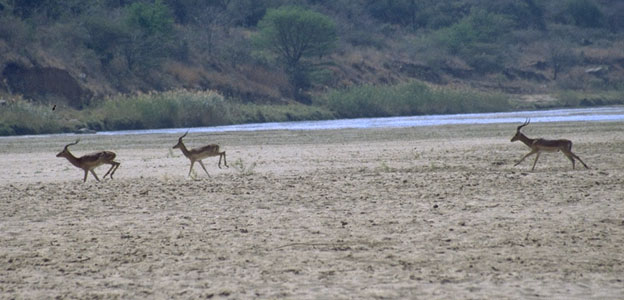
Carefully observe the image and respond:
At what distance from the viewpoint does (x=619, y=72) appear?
75.2 m

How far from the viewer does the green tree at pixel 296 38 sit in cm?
5738

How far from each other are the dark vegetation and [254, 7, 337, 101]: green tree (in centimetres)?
9

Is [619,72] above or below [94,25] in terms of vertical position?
below

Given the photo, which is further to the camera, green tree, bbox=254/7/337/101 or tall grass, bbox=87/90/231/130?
green tree, bbox=254/7/337/101

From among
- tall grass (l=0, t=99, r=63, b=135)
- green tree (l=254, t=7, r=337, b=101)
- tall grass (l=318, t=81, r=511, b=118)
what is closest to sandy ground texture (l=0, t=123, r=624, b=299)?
tall grass (l=0, t=99, r=63, b=135)

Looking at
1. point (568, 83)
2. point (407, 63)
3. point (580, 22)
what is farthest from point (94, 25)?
point (580, 22)

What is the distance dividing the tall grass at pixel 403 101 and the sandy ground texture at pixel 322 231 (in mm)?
32662

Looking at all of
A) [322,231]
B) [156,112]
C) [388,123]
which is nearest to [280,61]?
[388,123]

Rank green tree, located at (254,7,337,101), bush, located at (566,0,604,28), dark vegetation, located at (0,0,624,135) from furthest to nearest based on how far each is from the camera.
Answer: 1. bush, located at (566,0,604,28)
2. green tree, located at (254,7,337,101)
3. dark vegetation, located at (0,0,624,135)

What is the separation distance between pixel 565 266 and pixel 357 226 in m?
2.79

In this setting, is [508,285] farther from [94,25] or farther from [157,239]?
[94,25]

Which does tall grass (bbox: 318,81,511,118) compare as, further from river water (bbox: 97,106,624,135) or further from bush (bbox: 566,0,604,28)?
bush (bbox: 566,0,604,28)

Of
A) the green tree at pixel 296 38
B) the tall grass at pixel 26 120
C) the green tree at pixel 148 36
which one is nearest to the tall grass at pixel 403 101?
the green tree at pixel 296 38

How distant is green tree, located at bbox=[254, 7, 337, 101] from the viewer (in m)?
57.4
